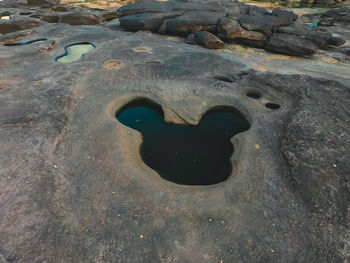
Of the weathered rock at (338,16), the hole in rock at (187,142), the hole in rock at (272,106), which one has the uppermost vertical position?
the weathered rock at (338,16)

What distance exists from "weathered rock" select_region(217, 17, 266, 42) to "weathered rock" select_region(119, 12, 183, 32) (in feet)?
13.1

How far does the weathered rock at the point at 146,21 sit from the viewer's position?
43.7 feet

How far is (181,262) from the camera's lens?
3195 mm

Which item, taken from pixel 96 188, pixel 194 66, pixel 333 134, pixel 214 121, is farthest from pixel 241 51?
pixel 96 188

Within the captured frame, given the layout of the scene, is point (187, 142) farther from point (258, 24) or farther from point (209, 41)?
point (258, 24)

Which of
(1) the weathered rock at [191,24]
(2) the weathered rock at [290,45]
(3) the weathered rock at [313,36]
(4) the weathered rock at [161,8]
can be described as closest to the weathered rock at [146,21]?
(1) the weathered rock at [191,24]

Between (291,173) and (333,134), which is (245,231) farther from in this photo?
(333,134)

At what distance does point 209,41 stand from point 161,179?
898 centimetres

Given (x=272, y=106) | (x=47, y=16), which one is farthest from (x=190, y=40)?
(x=47, y=16)

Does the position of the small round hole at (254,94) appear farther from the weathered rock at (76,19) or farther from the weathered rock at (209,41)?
the weathered rock at (76,19)

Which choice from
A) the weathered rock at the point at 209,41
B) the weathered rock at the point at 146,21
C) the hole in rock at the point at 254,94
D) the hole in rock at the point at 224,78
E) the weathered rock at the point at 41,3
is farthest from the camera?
the weathered rock at the point at 41,3

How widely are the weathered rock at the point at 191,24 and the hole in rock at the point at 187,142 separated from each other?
7670mm

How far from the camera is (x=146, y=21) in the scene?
43.4ft

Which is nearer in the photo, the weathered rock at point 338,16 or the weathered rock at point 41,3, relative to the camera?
the weathered rock at point 338,16
